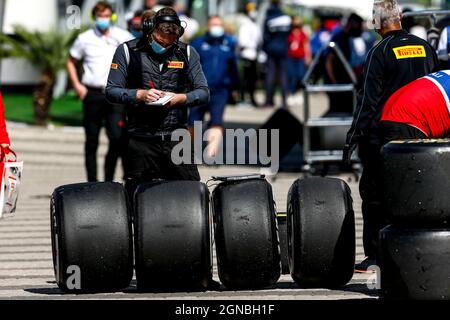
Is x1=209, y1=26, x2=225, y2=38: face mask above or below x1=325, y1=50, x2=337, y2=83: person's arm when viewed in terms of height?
above

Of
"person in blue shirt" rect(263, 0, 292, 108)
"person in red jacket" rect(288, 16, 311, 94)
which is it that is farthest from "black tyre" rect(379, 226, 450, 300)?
"person in red jacket" rect(288, 16, 311, 94)

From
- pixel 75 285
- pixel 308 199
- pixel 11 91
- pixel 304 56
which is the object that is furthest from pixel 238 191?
pixel 304 56

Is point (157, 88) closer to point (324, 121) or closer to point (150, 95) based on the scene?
point (150, 95)

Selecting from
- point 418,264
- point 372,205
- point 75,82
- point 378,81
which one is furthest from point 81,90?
point 418,264

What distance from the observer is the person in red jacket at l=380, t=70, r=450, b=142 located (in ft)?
28.2

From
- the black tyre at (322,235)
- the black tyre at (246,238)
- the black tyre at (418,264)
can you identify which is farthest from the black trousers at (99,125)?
the black tyre at (418,264)

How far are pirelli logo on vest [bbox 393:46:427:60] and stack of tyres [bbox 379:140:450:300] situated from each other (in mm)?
1869

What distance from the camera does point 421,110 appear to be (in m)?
8.74

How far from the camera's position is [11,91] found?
26.6m

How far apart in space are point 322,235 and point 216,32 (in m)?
10.4

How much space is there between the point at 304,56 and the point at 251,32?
7.27 feet

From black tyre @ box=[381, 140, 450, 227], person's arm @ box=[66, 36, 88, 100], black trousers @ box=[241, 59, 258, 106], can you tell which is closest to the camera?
black tyre @ box=[381, 140, 450, 227]

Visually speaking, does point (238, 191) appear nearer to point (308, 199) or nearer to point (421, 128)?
point (308, 199)

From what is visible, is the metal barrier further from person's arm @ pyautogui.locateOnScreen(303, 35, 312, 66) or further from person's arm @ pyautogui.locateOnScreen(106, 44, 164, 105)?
person's arm @ pyautogui.locateOnScreen(303, 35, 312, 66)
